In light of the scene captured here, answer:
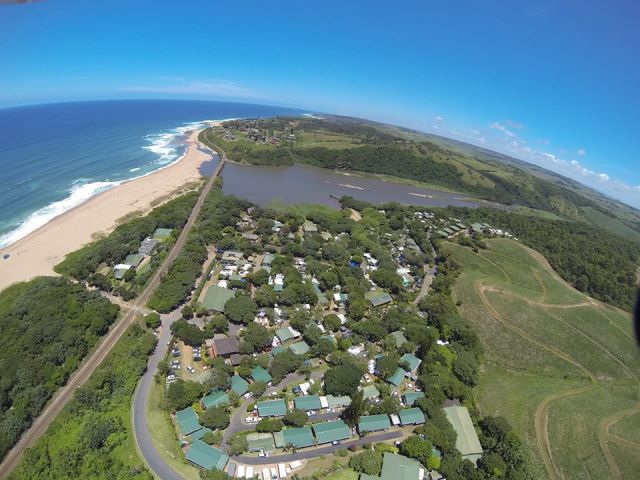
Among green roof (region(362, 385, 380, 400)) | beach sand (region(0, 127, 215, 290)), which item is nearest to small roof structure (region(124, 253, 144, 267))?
beach sand (region(0, 127, 215, 290))

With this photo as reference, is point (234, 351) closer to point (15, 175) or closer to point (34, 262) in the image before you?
point (34, 262)

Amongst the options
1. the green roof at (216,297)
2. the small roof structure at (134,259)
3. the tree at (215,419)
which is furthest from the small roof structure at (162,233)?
the tree at (215,419)

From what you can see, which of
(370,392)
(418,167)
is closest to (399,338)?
(370,392)

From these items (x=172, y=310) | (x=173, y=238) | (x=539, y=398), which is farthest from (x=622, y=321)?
(x=173, y=238)

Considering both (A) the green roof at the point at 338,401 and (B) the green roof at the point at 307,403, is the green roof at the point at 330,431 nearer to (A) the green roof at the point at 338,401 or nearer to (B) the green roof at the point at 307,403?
(B) the green roof at the point at 307,403

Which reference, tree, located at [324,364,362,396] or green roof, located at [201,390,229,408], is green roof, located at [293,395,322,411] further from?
green roof, located at [201,390,229,408]

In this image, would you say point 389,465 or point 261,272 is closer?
point 389,465
